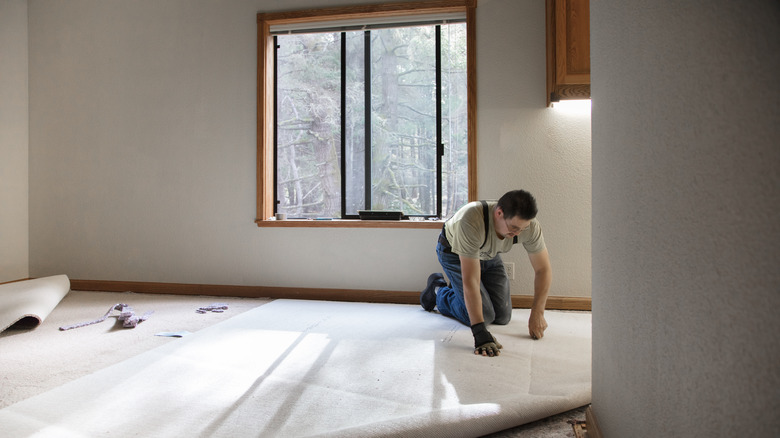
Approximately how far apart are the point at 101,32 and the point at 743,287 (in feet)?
14.9

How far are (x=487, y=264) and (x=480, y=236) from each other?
0.55 m

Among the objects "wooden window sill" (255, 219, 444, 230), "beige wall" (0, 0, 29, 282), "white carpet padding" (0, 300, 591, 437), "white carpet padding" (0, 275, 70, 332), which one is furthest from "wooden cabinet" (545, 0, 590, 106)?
"beige wall" (0, 0, 29, 282)

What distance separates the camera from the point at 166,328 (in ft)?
8.48

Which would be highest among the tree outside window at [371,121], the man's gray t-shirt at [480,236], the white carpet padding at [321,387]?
the tree outside window at [371,121]

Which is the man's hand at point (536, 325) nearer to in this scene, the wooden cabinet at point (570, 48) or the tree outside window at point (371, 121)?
the tree outside window at point (371, 121)

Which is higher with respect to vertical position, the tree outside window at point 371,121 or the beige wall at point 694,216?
the tree outside window at point 371,121

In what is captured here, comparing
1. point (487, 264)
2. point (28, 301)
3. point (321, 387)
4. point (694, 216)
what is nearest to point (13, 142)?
point (28, 301)

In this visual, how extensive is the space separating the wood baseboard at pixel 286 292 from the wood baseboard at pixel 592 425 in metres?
1.77

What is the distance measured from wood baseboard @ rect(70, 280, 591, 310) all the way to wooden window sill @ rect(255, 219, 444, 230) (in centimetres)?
47

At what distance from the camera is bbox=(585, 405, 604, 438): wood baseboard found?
1237 millimetres

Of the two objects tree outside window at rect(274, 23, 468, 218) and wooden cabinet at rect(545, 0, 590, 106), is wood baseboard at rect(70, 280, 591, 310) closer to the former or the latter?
tree outside window at rect(274, 23, 468, 218)

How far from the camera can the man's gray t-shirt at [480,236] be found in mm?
2123

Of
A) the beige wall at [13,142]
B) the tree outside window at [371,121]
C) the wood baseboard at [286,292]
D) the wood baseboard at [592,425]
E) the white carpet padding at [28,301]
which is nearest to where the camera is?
the wood baseboard at [592,425]

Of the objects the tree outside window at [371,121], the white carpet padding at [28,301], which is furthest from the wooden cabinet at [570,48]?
the white carpet padding at [28,301]
